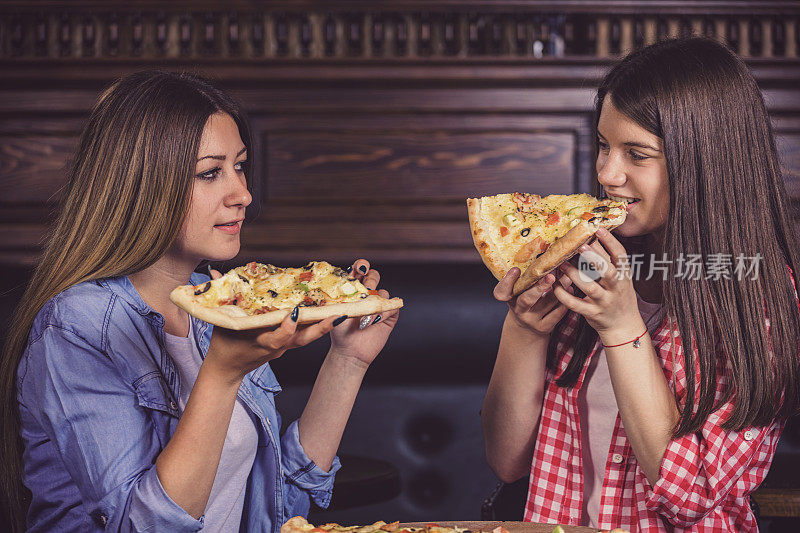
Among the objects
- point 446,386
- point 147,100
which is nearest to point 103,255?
point 147,100

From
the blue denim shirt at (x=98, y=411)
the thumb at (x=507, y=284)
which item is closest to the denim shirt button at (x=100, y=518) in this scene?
the blue denim shirt at (x=98, y=411)

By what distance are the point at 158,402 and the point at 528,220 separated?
3.87 ft

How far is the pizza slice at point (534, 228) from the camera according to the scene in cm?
202

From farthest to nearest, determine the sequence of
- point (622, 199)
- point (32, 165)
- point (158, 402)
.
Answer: point (32, 165), point (622, 199), point (158, 402)

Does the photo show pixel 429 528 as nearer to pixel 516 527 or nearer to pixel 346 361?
pixel 516 527

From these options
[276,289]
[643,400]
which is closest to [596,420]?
[643,400]

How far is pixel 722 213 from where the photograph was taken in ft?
6.72

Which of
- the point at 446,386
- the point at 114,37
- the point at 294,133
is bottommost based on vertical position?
the point at 446,386

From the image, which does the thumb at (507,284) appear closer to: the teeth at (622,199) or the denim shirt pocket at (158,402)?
the teeth at (622,199)

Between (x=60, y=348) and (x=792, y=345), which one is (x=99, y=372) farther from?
(x=792, y=345)

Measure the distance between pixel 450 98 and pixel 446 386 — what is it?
4.80 ft

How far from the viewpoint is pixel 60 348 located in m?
1.79

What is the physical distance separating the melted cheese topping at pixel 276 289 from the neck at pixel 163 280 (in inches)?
11.3

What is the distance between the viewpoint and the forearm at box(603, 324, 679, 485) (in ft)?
6.31
